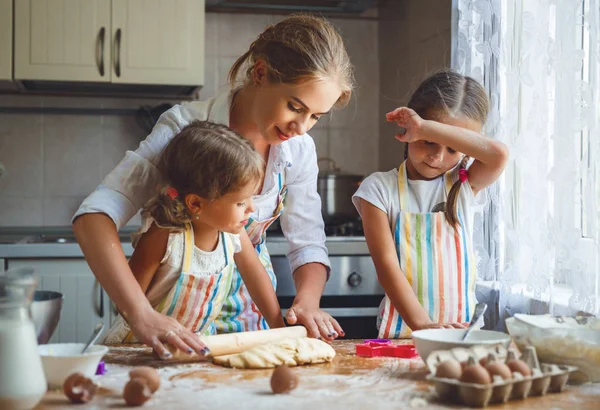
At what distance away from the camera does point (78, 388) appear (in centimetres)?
98

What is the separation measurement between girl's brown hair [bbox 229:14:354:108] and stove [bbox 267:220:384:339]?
118 cm

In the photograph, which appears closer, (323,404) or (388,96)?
(323,404)

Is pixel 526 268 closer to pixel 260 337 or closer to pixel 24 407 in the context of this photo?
pixel 260 337

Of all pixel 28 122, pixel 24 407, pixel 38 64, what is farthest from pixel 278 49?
pixel 28 122

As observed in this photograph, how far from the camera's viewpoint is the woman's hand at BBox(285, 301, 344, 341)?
1.43 metres

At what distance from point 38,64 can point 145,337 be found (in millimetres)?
1910

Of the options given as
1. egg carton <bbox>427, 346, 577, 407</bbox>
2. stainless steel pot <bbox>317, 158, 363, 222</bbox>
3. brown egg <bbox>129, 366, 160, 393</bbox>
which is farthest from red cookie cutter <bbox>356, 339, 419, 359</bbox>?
stainless steel pot <bbox>317, 158, 363, 222</bbox>

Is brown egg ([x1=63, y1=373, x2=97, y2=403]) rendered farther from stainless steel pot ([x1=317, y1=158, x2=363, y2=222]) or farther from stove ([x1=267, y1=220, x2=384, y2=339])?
stainless steel pot ([x1=317, y1=158, x2=363, y2=222])

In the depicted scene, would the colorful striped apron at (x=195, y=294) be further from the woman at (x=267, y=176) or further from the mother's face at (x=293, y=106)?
the mother's face at (x=293, y=106)

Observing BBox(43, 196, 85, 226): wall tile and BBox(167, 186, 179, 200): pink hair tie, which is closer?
BBox(167, 186, 179, 200): pink hair tie

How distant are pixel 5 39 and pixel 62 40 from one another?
204 mm

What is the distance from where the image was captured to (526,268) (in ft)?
6.34

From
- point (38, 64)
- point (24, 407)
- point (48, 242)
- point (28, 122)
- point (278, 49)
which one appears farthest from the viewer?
point (28, 122)

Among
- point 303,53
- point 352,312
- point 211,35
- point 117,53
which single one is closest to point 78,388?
point 303,53
